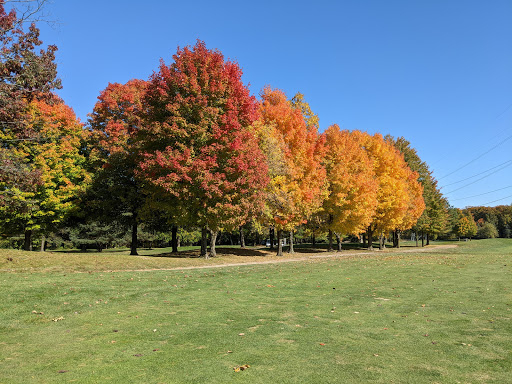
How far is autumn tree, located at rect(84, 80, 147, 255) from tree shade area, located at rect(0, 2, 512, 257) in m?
0.10

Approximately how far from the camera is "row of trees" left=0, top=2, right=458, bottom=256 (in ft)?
65.8

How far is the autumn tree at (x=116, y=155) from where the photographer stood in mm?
27375

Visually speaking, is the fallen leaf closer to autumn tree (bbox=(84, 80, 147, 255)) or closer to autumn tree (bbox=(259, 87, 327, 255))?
autumn tree (bbox=(259, 87, 327, 255))

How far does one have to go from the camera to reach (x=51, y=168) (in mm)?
27203

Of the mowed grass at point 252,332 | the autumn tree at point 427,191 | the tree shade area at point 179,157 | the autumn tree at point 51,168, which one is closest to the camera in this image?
the mowed grass at point 252,332

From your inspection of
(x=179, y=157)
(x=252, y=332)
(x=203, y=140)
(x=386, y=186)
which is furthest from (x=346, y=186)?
(x=252, y=332)

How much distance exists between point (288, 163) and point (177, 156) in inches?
440

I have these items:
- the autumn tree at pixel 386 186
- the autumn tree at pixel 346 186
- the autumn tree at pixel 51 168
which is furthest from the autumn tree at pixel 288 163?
the autumn tree at pixel 51 168

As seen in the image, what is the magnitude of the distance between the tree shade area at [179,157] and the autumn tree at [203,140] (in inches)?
3.2

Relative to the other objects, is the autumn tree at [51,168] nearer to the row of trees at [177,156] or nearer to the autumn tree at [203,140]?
the row of trees at [177,156]

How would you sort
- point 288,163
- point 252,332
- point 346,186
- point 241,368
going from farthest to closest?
1. point 346,186
2. point 288,163
3. point 252,332
4. point 241,368

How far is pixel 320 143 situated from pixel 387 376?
30.1 m

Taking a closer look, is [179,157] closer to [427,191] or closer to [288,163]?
[288,163]

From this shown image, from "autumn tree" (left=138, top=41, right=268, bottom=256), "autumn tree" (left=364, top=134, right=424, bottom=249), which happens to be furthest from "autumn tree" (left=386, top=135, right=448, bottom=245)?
"autumn tree" (left=138, top=41, right=268, bottom=256)
